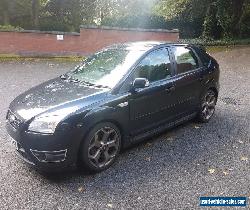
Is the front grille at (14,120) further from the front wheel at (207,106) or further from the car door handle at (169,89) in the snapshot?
the front wheel at (207,106)

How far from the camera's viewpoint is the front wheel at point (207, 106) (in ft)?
22.1

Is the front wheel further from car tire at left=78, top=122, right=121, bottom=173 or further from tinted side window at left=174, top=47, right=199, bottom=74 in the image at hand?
car tire at left=78, top=122, right=121, bottom=173

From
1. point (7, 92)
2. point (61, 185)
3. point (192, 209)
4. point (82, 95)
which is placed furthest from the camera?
point (7, 92)

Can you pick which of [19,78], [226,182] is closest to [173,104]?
[226,182]

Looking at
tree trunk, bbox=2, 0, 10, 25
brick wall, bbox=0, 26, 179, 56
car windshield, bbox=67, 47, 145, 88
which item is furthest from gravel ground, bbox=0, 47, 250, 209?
tree trunk, bbox=2, 0, 10, 25

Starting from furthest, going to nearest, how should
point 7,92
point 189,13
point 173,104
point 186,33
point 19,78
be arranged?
point 186,33 → point 189,13 → point 19,78 → point 7,92 → point 173,104

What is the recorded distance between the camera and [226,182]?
14.9ft

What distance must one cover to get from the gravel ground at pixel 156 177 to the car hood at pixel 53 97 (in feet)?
3.04

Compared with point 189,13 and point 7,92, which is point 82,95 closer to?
point 7,92

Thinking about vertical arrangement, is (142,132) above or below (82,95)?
below

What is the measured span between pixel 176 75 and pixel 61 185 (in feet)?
9.26

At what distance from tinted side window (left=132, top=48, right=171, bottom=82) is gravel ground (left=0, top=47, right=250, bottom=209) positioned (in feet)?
3.98

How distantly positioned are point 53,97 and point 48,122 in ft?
2.25

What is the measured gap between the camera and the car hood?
4.61 metres
